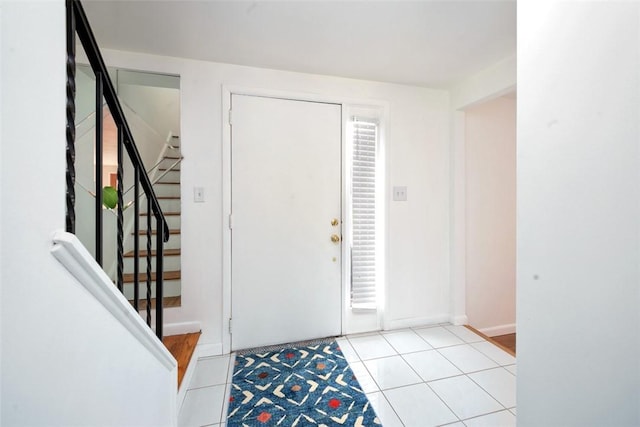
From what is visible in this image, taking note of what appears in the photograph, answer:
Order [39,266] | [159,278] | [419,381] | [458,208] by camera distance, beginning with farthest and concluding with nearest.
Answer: [458,208] → [419,381] → [159,278] → [39,266]

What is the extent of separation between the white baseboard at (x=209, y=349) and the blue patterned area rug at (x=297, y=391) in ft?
0.55

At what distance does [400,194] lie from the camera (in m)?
2.48

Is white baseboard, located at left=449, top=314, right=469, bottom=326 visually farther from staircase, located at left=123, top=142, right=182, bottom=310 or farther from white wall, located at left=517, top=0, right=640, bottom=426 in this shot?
staircase, located at left=123, top=142, right=182, bottom=310

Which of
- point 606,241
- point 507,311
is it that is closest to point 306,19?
point 606,241

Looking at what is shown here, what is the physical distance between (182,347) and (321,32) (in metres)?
2.28

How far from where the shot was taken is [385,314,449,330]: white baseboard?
248 centimetres

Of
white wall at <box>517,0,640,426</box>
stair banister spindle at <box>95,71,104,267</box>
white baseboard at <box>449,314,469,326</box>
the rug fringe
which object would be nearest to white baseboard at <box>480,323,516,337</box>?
white baseboard at <box>449,314,469,326</box>

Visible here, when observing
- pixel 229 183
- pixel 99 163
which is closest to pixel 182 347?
pixel 229 183

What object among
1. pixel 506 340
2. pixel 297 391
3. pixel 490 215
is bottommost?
pixel 506 340

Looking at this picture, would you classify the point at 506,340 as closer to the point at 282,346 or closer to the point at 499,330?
the point at 499,330

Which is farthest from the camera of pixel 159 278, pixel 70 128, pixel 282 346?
pixel 282 346

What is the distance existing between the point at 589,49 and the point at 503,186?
2.52 m

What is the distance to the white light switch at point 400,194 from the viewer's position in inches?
97.1

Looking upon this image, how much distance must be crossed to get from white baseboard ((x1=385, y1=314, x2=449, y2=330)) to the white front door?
53 cm
